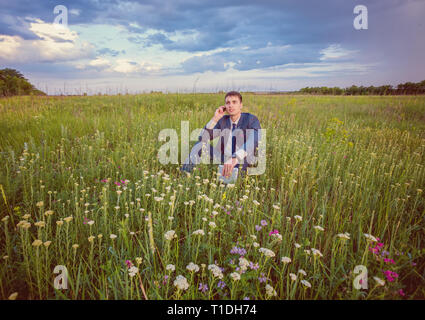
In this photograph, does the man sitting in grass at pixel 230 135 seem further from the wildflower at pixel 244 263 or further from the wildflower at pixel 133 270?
the wildflower at pixel 133 270

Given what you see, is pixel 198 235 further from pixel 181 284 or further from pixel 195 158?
pixel 195 158

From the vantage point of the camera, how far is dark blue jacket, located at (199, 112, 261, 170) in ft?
14.9

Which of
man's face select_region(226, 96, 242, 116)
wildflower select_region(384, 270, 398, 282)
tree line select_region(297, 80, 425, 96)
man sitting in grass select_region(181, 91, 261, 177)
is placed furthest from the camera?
tree line select_region(297, 80, 425, 96)

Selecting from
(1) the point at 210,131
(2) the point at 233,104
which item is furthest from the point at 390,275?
(1) the point at 210,131

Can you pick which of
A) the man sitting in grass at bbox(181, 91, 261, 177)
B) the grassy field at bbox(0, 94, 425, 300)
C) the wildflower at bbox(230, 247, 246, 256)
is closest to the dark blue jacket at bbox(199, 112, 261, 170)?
the man sitting in grass at bbox(181, 91, 261, 177)

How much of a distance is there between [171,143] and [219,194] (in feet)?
8.69

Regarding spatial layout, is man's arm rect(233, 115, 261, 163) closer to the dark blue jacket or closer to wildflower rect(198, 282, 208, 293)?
the dark blue jacket

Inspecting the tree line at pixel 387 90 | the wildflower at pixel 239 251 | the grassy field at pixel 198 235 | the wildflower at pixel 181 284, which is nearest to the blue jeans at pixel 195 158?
the grassy field at pixel 198 235

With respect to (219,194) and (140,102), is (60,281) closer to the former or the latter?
(219,194)

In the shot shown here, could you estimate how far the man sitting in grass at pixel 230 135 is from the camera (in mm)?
4535

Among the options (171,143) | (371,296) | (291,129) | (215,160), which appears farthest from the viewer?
(291,129)

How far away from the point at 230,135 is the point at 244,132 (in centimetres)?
35
